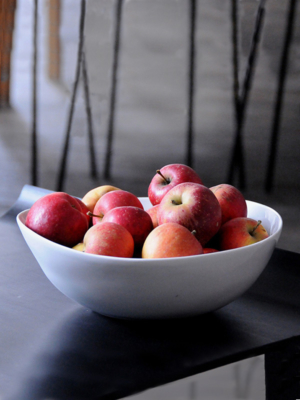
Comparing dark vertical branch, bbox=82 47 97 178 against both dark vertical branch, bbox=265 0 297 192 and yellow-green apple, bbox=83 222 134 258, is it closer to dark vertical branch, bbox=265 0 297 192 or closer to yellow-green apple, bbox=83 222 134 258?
dark vertical branch, bbox=265 0 297 192

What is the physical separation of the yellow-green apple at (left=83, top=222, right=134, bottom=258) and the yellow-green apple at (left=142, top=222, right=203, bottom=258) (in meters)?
0.02

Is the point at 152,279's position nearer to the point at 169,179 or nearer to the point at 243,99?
the point at 169,179

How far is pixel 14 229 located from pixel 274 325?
0.47 metres

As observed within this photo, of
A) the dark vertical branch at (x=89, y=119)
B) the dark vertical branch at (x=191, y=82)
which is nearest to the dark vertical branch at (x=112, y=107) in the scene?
the dark vertical branch at (x=89, y=119)

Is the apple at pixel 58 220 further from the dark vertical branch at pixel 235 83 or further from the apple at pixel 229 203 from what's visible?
the dark vertical branch at pixel 235 83

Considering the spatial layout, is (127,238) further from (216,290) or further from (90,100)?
(90,100)

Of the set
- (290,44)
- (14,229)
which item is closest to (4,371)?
(14,229)

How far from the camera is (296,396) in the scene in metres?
0.44

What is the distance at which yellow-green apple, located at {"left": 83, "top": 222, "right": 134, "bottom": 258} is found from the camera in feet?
1.30

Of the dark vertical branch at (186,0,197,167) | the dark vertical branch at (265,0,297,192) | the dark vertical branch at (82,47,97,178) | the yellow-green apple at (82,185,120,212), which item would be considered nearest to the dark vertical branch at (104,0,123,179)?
the dark vertical branch at (82,47,97,178)

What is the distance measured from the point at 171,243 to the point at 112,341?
10 cm

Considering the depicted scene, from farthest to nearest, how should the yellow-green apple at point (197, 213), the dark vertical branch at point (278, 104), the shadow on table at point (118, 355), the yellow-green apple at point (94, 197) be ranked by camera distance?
the dark vertical branch at point (278, 104) < the yellow-green apple at point (94, 197) < the yellow-green apple at point (197, 213) < the shadow on table at point (118, 355)

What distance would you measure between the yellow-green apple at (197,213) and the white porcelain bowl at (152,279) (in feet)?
0.19

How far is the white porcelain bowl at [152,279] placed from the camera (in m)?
0.37
